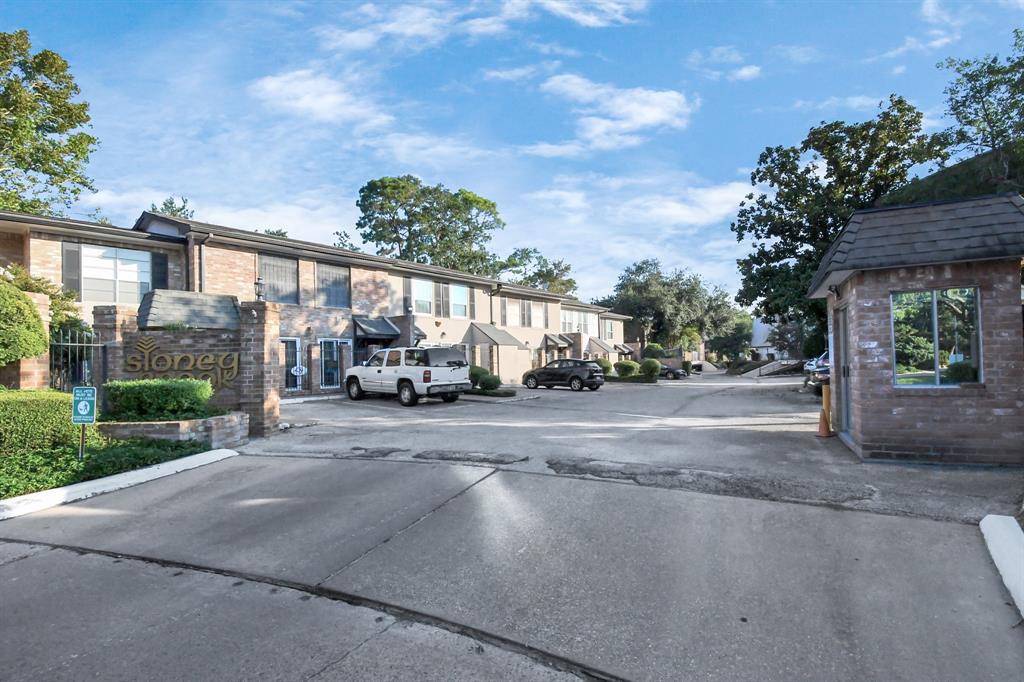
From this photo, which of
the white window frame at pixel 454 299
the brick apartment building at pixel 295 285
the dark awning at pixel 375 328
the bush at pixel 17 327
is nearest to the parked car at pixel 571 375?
the brick apartment building at pixel 295 285

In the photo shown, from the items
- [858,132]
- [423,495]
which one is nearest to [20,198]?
[423,495]

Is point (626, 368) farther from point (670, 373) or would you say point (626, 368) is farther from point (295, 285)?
point (295, 285)

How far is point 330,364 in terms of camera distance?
21.1 m

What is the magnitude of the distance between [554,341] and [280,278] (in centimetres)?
→ 1784

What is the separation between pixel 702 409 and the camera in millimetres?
15914

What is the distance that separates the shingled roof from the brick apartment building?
1320 centimetres

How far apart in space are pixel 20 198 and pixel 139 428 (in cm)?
1900

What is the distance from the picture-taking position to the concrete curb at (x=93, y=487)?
593cm

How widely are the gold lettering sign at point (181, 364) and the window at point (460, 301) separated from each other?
16.6 metres

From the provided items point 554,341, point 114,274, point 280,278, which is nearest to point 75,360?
point 114,274

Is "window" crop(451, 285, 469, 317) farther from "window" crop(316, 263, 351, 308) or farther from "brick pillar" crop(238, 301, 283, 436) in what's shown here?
"brick pillar" crop(238, 301, 283, 436)

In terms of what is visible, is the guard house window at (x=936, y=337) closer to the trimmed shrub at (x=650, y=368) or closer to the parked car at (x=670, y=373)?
the trimmed shrub at (x=650, y=368)

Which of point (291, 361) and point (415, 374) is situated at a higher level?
point (291, 361)

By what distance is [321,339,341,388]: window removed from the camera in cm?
2081
